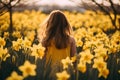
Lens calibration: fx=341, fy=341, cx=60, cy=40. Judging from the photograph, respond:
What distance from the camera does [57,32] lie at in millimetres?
4801

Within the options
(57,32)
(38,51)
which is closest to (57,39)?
(57,32)

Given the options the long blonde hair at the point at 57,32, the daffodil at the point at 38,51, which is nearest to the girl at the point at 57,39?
the long blonde hair at the point at 57,32

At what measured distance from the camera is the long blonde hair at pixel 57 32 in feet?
15.6

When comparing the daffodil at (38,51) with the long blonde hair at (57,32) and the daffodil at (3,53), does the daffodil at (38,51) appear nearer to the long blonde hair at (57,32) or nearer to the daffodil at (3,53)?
the daffodil at (3,53)

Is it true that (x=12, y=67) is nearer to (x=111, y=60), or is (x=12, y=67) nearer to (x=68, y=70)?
(x=68, y=70)

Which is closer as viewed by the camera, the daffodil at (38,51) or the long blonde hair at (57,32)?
the daffodil at (38,51)

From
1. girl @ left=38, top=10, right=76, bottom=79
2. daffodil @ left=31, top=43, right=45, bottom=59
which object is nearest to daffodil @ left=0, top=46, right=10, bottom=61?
daffodil @ left=31, top=43, right=45, bottom=59

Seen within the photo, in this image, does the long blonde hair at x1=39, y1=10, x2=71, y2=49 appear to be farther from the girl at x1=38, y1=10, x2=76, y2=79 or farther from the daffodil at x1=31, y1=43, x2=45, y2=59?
the daffodil at x1=31, y1=43, x2=45, y2=59

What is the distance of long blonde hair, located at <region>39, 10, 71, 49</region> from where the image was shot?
187 inches

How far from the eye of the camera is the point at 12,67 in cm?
426

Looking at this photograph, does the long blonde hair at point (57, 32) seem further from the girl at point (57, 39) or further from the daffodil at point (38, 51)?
the daffodil at point (38, 51)

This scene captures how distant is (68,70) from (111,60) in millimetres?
1258

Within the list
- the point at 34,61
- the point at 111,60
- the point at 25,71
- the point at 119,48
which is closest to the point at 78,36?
the point at 119,48

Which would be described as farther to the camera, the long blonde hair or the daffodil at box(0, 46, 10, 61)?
the long blonde hair
